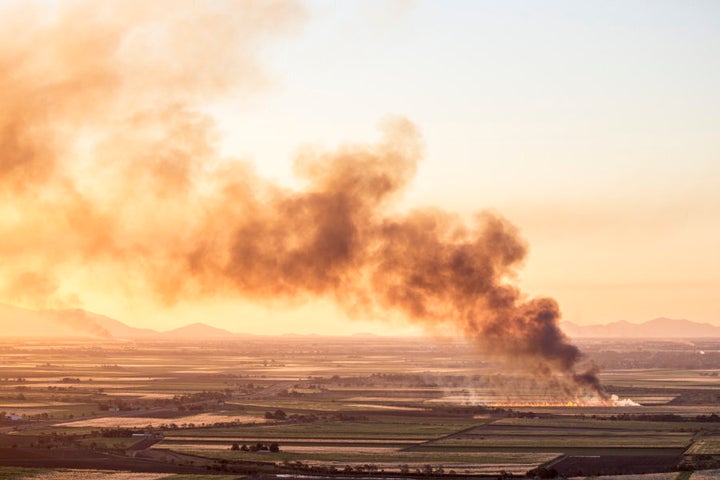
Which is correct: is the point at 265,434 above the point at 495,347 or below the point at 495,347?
below

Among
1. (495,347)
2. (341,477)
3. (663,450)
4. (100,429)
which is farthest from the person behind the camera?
(495,347)

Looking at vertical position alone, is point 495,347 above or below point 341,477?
above

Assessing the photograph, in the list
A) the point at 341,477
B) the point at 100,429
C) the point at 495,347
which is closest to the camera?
the point at 341,477

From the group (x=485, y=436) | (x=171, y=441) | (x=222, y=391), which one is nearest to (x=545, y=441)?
(x=485, y=436)

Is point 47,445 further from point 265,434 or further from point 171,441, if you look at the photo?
point 265,434

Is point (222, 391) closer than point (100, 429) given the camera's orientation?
Result: No

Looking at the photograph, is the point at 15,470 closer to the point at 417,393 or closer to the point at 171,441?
the point at 171,441

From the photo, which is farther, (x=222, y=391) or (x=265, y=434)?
(x=222, y=391)

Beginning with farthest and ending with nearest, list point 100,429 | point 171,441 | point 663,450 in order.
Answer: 1. point 100,429
2. point 171,441
3. point 663,450

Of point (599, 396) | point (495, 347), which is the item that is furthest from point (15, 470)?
point (599, 396)

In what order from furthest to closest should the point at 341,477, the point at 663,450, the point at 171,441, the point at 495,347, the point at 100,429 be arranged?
the point at 495,347, the point at 100,429, the point at 171,441, the point at 663,450, the point at 341,477
